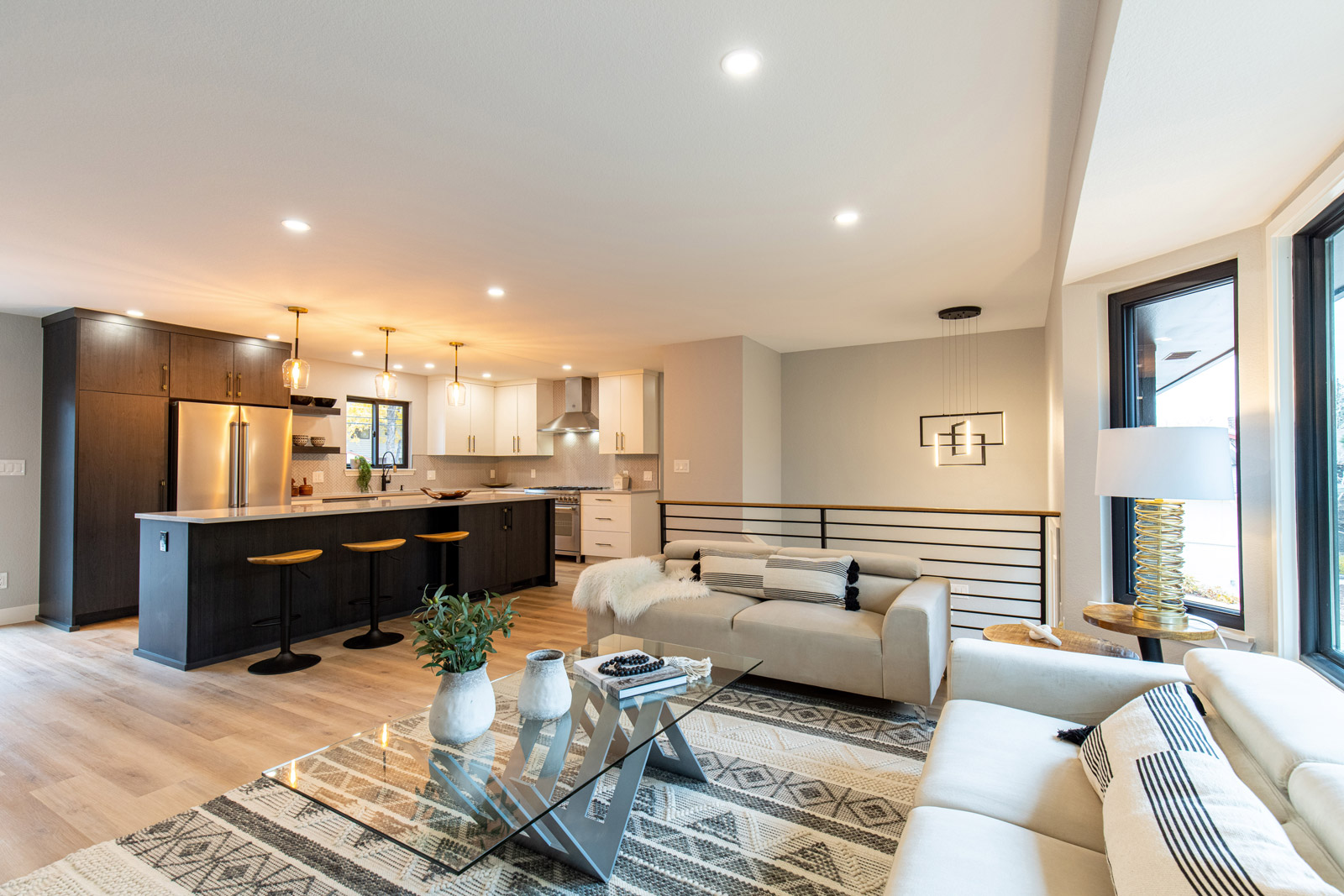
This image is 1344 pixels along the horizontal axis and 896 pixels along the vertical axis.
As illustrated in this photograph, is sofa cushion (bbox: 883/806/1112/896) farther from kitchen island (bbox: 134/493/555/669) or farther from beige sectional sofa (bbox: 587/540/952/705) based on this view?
kitchen island (bbox: 134/493/555/669)

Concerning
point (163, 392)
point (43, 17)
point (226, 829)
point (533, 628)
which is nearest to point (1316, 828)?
point (226, 829)

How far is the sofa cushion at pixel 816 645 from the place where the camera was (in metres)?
3.06

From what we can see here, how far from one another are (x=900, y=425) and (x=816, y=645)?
3.93 metres

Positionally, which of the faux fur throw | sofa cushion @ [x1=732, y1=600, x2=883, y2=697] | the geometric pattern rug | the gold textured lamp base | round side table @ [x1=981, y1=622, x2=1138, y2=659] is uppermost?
the gold textured lamp base

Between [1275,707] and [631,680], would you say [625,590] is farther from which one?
[1275,707]

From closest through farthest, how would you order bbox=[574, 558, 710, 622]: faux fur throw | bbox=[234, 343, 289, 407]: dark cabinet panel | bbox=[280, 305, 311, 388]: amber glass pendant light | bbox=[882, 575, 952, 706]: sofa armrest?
bbox=[882, 575, 952, 706]: sofa armrest < bbox=[574, 558, 710, 622]: faux fur throw < bbox=[280, 305, 311, 388]: amber glass pendant light < bbox=[234, 343, 289, 407]: dark cabinet panel

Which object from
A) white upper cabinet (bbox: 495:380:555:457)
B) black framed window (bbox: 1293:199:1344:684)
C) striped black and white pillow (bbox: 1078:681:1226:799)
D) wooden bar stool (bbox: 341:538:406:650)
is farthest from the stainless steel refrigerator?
black framed window (bbox: 1293:199:1344:684)

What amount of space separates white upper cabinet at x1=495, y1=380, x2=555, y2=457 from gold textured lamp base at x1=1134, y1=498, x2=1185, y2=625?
24.5 ft

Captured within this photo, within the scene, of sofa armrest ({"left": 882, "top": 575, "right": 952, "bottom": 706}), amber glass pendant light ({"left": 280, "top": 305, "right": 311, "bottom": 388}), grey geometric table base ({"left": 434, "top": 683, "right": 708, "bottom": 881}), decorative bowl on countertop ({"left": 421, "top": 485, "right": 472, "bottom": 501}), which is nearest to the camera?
grey geometric table base ({"left": 434, "top": 683, "right": 708, "bottom": 881})

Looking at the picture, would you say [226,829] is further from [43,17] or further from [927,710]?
[927,710]

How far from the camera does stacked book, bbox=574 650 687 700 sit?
212 cm

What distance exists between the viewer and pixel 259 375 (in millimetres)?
5980

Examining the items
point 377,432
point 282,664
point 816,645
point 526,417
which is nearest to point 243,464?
point 377,432

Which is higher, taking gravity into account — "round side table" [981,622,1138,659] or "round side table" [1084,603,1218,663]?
"round side table" [1084,603,1218,663]
